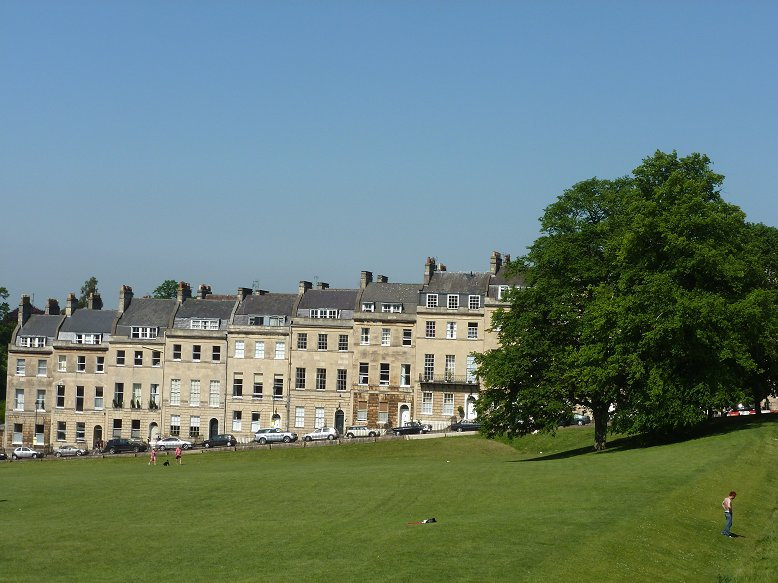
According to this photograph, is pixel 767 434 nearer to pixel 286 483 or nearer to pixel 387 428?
pixel 286 483

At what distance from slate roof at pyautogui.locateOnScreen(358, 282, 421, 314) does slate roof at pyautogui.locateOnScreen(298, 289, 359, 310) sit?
67.1 inches

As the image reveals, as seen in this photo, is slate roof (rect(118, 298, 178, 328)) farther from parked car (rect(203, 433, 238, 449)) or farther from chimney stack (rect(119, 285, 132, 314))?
parked car (rect(203, 433, 238, 449))

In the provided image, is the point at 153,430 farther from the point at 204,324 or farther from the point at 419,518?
the point at 419,518

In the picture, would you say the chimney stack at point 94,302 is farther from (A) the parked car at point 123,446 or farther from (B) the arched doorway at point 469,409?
(B) the arched doorway at point 469,409

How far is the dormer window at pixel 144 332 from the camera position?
12431cm

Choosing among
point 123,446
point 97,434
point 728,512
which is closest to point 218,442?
point 123,446

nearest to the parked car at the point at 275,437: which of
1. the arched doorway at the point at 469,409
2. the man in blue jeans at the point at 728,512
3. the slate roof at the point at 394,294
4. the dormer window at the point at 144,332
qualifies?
the slate roof at the point at 394,294

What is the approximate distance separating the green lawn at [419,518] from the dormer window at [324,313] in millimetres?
47991

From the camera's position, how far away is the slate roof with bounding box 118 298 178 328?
12525 centimetres

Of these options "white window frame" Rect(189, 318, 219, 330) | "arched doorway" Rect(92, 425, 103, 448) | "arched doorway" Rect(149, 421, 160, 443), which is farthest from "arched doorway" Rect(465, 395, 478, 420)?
"arched doorway" Rect(92, 425, 103, 448)

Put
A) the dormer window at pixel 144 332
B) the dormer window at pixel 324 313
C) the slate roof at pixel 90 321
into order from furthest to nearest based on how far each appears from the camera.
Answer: the slate roof at pixel 90 321, the dormer window at pixel 144 332, the dormer window at pixel 324 313

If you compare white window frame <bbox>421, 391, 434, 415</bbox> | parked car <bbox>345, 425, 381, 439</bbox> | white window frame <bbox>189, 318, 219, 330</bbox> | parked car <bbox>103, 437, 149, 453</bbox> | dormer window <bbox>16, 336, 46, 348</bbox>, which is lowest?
parked car <bbox>103, 437, 149, 453</bbox>

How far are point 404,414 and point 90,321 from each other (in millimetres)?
37046

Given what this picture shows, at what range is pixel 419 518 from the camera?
150ft
